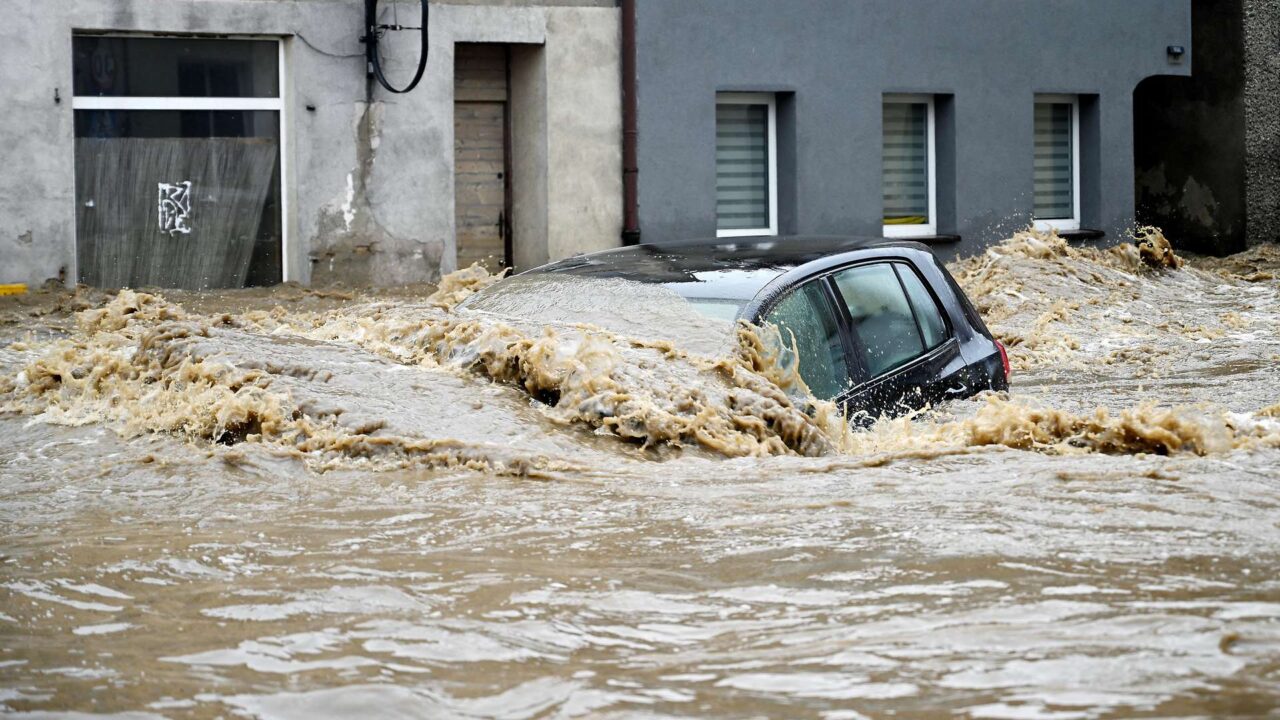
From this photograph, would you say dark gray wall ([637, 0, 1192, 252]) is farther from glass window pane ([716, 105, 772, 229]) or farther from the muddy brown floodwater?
the muddy brown floodwater

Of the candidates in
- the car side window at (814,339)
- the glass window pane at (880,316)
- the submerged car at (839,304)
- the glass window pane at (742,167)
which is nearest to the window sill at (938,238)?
the glass window pane at (742,167)

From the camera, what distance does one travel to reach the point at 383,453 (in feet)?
20.2

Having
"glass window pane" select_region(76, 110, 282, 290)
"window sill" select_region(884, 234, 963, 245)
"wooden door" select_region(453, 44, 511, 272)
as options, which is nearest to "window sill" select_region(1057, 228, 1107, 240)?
"window sill" select_region(884, 234, 963, 245)

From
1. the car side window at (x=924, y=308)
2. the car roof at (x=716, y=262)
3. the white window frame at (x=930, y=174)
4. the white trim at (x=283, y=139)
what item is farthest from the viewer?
the white window frame at (x=930, y=174)

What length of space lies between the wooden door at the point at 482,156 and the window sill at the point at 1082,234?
663 cm

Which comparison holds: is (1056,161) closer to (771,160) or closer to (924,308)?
(771,160)

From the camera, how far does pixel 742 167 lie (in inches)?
661

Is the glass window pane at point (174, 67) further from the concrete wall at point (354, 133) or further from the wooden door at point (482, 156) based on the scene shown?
the wooden door at point (482, 156)

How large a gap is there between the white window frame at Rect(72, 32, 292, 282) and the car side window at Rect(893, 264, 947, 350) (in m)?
9.04

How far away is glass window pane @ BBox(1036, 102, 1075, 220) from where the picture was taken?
18672mm

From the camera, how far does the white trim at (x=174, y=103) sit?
1385 cm

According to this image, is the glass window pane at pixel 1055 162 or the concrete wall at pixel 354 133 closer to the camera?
the concrete wall at pixel 354 133

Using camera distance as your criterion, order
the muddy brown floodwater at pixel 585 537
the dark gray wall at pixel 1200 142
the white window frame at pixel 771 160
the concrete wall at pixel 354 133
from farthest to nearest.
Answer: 1. the dark gray wall at pixel 1200 142
2. the white window frame at pixel 771 160
3. the concrete wall at pixel 354 133
4. the muddy brown floodwater at pixel 585 537

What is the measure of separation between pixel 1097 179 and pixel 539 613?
15.9m
